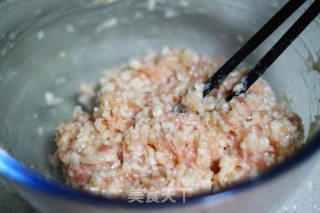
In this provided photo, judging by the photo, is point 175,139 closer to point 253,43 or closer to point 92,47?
point 253,43

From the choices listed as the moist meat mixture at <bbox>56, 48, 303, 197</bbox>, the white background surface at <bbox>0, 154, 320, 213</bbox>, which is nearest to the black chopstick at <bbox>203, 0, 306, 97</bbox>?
the moist meat mixture at <bbox>56, 48, 303, 197</bbox>

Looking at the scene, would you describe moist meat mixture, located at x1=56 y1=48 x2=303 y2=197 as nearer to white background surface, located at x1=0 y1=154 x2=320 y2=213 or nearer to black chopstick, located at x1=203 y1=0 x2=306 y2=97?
black chopstick, located at x1=203 y1=0 x2=306 y2=97

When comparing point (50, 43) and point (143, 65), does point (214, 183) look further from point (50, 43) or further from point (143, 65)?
point (50, 43)

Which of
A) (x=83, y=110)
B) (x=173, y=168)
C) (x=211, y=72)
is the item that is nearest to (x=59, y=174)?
(x=83, y=110)

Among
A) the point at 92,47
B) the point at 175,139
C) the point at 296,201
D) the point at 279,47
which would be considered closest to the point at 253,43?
the point at 279,47

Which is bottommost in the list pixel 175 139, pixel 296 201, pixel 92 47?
pixel 296 201

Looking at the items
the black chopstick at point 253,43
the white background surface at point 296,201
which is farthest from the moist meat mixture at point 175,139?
the white background surface at point 296,201
